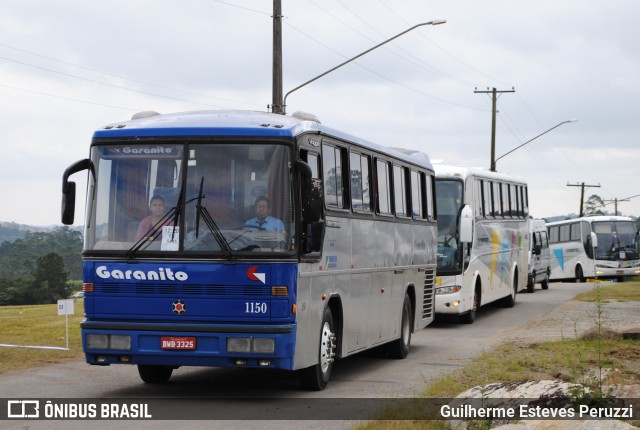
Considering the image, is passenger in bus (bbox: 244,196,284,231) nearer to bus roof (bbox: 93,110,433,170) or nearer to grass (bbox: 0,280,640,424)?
bus roof (bbox: 93,110,433,170)

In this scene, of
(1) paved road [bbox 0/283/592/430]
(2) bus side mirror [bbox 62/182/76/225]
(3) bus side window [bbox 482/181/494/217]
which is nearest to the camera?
(1) paved road [bbox 0/283/592/430]

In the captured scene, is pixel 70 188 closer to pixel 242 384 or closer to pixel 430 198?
pixel 242 384

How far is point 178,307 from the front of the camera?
12945mm

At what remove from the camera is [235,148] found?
518 inches

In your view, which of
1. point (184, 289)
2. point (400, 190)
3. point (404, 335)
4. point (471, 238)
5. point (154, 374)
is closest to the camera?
point (184, 289)

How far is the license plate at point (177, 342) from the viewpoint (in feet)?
42.1

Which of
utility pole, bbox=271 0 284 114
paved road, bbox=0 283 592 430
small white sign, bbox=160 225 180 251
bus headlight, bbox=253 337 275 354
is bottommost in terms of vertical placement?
paved road, bbox=0 283 592 430

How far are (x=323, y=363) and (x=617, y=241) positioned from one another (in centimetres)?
5026

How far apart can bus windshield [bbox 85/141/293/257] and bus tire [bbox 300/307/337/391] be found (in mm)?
1977

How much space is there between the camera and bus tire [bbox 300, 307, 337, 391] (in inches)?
561

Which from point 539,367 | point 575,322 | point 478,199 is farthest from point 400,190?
point 478,199

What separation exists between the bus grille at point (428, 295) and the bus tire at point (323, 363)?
6.64 m

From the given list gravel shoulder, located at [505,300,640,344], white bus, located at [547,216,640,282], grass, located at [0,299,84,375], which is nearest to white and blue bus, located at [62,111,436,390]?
grass, located at [0,299,84,375]

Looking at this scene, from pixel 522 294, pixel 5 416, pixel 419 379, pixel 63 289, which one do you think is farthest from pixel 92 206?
pixel 63 289
